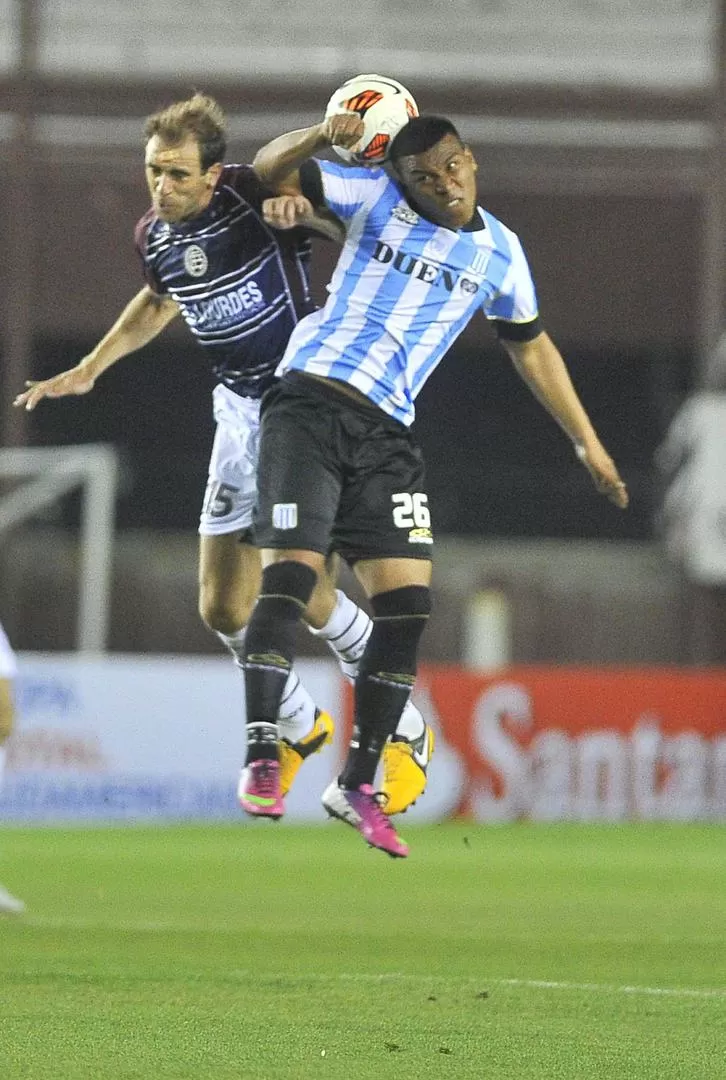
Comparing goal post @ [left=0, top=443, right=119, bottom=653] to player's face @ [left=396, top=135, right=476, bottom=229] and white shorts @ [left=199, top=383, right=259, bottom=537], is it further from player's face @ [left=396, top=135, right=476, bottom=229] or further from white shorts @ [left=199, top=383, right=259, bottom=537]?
player's face @ [left=396, top=135, right=476, bottom=229]

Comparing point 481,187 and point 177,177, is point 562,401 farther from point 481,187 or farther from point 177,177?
point 481,187

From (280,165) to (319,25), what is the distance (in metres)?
14.5

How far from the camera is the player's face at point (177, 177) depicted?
7211 millimetres

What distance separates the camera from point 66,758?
642 inches

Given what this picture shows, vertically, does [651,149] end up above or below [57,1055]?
above

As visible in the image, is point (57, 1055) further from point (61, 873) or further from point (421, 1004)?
point (61, 873)

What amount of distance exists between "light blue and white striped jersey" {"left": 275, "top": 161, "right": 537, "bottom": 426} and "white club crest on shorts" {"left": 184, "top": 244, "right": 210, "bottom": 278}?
17.5 inches

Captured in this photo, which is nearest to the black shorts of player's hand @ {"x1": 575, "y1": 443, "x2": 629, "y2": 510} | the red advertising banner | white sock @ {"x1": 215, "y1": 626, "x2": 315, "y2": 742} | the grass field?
white sock @ {"x1": 215, "y1": 626, "x2": 315, "y2": 742}

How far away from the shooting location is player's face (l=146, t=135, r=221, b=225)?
7.21 metres

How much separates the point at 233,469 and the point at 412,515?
3.01 ft

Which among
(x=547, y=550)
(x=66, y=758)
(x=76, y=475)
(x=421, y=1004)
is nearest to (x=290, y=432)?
(x=421, y=1004)

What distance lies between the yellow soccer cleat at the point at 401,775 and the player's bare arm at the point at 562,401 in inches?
46.7

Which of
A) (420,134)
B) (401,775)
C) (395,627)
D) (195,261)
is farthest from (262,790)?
(420,134)

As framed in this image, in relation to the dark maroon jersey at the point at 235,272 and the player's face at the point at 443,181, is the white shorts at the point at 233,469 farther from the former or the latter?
the player's face at the point at 443,181
